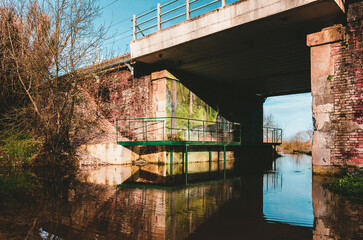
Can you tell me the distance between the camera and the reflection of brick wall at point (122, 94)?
554 inches

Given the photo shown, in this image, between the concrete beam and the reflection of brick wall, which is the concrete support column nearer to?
the reflection of brick wall

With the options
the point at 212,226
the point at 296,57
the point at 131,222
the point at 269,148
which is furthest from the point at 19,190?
the point at 269,148

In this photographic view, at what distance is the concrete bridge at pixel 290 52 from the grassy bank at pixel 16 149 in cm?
631

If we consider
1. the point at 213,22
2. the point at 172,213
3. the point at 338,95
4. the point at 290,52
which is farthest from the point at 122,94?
the point at 172,213

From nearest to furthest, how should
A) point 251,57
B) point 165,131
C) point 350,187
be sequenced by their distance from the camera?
point 350,187
point 251,57
point 165,131

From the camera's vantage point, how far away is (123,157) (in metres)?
13.0

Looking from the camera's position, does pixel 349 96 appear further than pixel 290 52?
No

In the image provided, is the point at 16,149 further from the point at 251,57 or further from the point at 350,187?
the point at 350,187

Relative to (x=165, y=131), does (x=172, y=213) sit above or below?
below

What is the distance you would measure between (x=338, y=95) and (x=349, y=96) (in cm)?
31

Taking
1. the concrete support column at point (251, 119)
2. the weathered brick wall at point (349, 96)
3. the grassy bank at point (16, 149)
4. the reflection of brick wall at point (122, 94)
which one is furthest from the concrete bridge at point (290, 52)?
the grassy bank at point (16, 149)

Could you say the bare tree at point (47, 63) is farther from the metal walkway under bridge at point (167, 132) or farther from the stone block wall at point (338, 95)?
the stone block wall at point (338, 95)

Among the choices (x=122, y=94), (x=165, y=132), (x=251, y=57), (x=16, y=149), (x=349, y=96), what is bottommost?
(x=16, y=149)

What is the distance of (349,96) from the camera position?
8.20 meters
